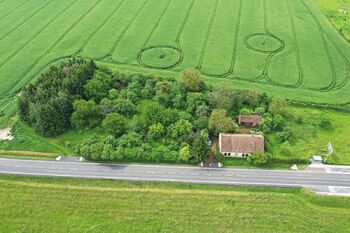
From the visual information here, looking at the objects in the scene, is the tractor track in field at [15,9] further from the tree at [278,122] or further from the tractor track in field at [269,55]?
the tree at [278,122]

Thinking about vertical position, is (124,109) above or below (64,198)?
above

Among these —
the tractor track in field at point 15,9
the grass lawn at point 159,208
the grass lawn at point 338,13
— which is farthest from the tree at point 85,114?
the grass lawn at point 338,13

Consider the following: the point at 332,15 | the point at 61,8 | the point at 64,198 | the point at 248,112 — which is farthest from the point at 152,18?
the point at 64,198

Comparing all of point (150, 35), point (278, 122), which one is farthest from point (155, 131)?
point (150, 35)

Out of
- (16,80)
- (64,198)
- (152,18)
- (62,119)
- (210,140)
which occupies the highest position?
(152,18)

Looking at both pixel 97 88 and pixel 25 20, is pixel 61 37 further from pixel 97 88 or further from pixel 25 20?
pixel 97 88

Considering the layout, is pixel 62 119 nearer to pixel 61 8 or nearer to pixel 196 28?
pixel 196 28

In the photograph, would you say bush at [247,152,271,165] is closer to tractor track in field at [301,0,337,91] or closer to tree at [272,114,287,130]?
tree at [272,114,287,130]
